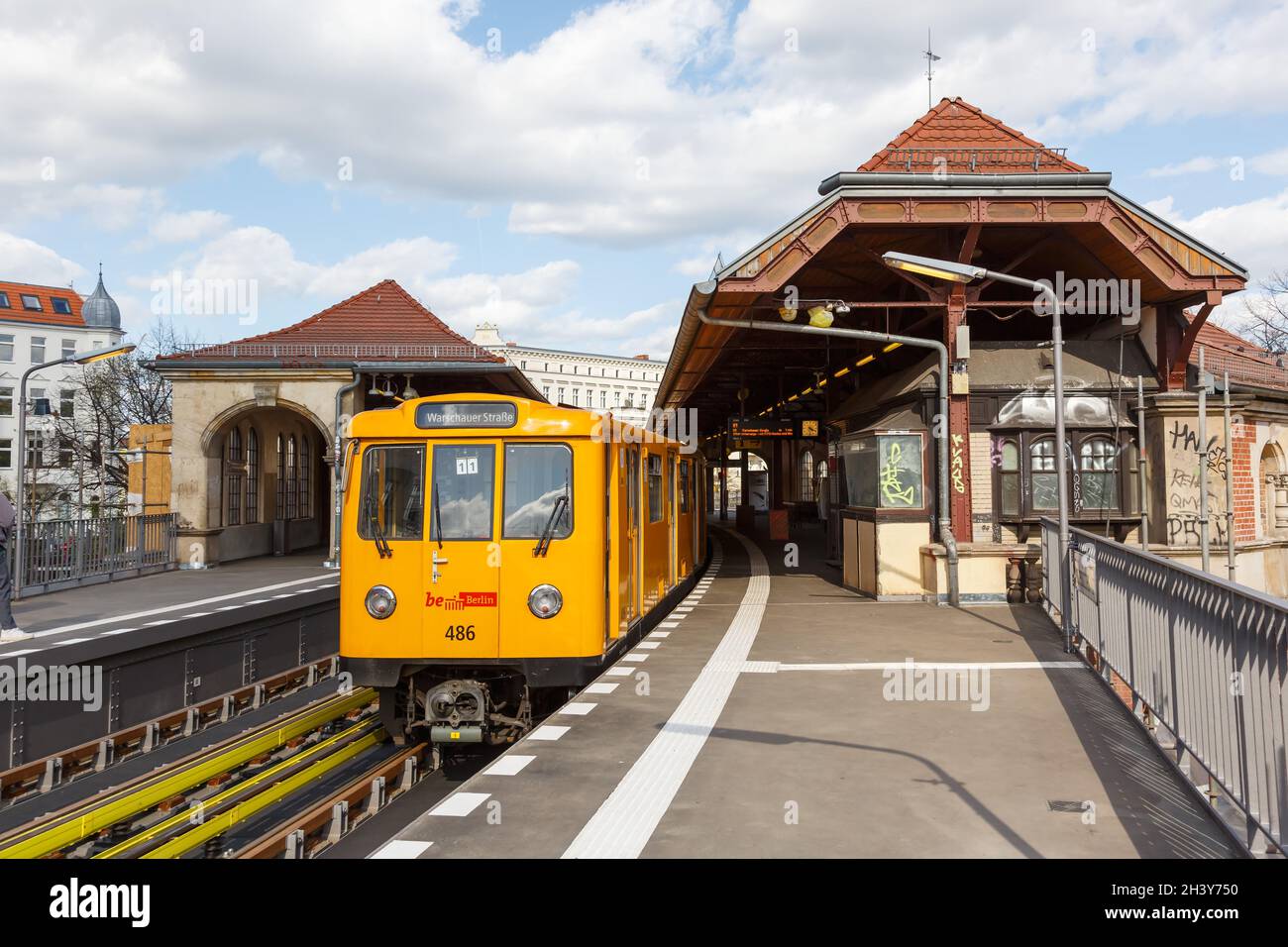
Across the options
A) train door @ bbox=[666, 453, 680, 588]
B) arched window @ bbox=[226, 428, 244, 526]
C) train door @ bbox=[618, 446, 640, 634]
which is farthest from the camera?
arched window @ bbox=[226, 428, 244, 526]

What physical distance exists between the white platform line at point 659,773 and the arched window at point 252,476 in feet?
62.8

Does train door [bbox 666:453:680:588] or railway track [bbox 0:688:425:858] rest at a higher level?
train door [bbox 666:453:680:588]

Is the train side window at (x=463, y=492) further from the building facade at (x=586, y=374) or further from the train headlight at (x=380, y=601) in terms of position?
the building facade at (x=586, y=374)

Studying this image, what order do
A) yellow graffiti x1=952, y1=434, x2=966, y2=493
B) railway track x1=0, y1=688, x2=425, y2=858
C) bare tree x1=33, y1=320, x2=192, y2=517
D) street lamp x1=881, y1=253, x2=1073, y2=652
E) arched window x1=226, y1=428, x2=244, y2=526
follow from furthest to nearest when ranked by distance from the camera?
1. bare tree x1=33, y1=320, x2=192, y2=517
2. arched window x1=226, y1=428, x2=244, y2=526
3. yellow graffiti x1=952, y1=434, x2=966, y2=493
4. street lamp x1=881, y1=253, x2=1073, y2=652
5. railway track x1=0, y1=688, x2=425, y2=858

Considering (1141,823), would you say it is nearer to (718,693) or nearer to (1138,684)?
(1138,684)

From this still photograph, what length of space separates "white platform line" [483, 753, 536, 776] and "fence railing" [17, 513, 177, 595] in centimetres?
1362

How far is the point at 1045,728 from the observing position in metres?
7.35

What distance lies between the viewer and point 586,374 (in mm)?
114688

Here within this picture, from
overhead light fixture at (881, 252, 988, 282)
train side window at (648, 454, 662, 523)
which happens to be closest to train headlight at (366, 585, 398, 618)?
train side window at (648, 454, 662, 523)

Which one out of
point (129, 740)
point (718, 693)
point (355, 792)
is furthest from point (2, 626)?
point (718, 693)

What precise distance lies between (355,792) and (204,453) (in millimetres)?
17270

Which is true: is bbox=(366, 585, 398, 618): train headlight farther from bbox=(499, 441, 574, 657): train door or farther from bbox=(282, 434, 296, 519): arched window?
bbox=(282, 434, 296, 519): arched window

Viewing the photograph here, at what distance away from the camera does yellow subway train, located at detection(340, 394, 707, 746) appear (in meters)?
8.09

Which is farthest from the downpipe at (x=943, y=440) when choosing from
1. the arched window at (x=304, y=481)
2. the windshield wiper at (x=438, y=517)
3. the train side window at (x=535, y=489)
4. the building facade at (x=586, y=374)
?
the building facade at (x=586, y=374)
